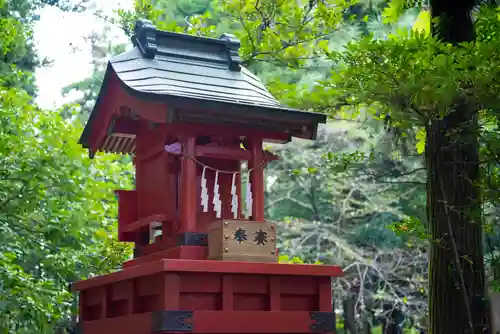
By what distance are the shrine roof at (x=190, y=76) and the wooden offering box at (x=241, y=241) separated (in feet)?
2.65

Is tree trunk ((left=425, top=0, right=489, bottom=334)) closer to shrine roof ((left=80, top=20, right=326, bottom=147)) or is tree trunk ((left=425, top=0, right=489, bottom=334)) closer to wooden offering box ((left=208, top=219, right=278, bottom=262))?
shrine roof ((left=80, top=20, right=326, bottom=147))

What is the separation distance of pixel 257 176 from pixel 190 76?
97 cm

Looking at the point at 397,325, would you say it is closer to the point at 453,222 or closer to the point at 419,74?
the point at 453,222

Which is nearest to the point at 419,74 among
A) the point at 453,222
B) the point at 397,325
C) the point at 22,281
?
the point at 453,222

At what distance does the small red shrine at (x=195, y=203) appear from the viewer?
4309 mm

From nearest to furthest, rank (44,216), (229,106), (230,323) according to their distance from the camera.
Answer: (230,323) < (229,106) < (44,216)

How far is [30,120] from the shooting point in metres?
8.59

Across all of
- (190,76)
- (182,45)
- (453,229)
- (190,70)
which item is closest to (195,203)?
(190,76)

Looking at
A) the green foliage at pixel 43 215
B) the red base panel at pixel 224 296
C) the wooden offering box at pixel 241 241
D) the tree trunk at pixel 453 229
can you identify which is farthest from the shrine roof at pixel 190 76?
the green foliage at pixel 43 215

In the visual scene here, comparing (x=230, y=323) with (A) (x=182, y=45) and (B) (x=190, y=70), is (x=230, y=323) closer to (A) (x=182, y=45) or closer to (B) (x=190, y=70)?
(B) (x=190, y=70)

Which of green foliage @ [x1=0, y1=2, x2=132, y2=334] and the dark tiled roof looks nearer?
the dark tiled roof

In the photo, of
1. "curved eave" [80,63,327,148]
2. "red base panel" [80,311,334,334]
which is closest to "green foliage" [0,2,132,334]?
"red base panel" [80,311,334,334]

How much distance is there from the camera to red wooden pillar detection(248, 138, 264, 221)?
4.96 m

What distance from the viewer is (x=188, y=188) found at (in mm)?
4688
